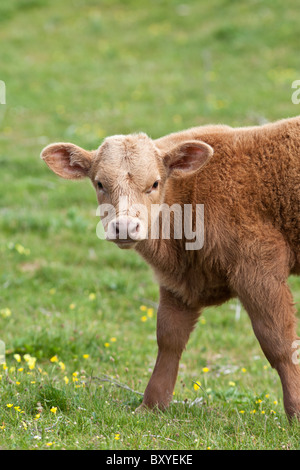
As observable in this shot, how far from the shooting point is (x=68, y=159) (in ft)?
17.6

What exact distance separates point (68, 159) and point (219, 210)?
4.11ft

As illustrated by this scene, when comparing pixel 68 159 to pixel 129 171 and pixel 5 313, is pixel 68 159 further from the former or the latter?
pixel 5 313

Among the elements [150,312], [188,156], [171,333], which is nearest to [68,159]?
[188,156]

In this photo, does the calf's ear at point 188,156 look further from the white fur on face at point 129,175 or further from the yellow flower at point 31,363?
the yellow flower at point 31,363

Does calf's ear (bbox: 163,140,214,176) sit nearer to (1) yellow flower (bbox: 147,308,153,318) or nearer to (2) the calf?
(2) the calf

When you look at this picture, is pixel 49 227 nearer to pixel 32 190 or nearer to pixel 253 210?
pixel 32 190

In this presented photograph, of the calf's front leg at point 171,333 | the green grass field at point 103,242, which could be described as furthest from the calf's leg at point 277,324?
the calf's front leg at point 171,333

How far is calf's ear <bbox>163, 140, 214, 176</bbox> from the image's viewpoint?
4.98 meters

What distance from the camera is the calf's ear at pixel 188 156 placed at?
16.4ft

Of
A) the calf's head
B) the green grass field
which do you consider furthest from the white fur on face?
the green grass field

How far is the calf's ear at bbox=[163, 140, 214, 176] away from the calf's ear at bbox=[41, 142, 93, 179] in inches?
24.5

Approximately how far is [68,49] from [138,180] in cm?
1417

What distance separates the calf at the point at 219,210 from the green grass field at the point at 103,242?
64 centimetres
